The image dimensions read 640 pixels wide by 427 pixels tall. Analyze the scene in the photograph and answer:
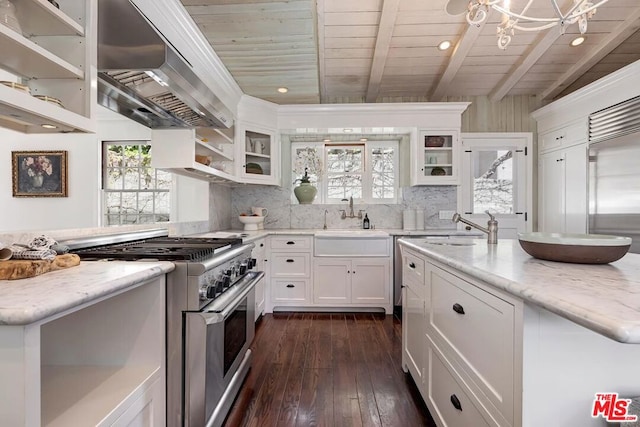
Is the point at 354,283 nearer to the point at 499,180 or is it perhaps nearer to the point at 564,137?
the point at 499,180

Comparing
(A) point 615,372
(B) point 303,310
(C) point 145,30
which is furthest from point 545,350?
(B) point 303,310

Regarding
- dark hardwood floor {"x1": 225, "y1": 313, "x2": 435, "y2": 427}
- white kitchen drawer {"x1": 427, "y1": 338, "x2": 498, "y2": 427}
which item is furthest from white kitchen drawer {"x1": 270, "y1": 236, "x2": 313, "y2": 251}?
white kitchen drawer {"x1": 427, "y1": 338, "x2": 498, "y2": 427}

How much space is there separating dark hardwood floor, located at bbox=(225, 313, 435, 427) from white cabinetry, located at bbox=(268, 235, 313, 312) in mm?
431

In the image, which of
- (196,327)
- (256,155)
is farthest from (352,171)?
(196,327)

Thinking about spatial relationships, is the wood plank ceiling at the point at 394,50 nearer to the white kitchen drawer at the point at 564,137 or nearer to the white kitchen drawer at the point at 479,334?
the white kitchen drawer at the point at 564,137

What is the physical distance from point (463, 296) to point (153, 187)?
285 cm

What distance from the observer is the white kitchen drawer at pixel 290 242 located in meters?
3.53

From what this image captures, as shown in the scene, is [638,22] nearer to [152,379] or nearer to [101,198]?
[152,379]

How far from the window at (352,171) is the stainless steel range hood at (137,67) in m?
2.47

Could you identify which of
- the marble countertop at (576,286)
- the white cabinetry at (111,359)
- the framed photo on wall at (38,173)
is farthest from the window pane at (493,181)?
the framed photo on wall at (38,173)

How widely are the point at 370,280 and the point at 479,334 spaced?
2.40 m

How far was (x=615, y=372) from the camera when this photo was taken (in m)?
0.84

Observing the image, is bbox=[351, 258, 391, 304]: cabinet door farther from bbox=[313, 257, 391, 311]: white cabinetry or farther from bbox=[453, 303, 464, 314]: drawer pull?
bbox=[453, 303, 464, 314]: drawer pull

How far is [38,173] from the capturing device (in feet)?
6.21
